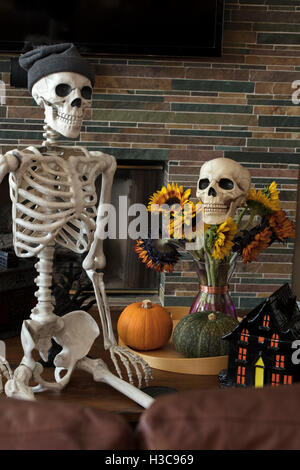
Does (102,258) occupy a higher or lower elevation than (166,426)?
higher

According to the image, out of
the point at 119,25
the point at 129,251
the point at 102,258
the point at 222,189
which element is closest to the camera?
the point at 102,258

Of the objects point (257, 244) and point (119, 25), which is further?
point (119, 25)

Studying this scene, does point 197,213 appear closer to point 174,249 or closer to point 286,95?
point 174,249

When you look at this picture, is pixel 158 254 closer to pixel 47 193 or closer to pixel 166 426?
pixel 47 193

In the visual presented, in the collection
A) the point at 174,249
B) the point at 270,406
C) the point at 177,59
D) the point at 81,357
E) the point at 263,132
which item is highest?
the point at 177,59

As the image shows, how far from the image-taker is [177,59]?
3.13m

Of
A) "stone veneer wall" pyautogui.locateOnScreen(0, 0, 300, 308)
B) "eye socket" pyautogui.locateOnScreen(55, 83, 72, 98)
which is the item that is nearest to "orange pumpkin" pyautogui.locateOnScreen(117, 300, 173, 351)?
"eye socket" pyautogui.locateOnScreen(55, 83, 72, 98)

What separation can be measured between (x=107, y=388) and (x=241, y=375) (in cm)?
38

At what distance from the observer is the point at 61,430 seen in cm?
73

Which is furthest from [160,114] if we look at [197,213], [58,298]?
[58,298]

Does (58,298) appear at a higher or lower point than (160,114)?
lower

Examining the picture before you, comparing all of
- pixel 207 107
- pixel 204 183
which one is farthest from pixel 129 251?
pixel 204 183

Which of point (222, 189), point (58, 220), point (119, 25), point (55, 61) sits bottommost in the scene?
point (58, 220)

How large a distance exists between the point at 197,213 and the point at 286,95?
1466 millimetres
